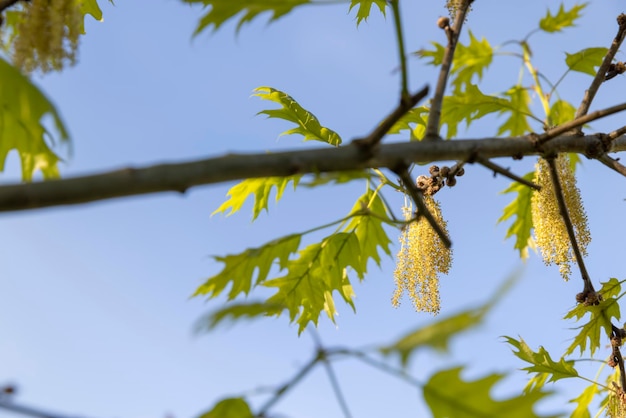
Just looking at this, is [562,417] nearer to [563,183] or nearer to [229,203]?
[563,183]

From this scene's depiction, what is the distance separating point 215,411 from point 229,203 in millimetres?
2008

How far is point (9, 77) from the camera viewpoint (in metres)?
1.54

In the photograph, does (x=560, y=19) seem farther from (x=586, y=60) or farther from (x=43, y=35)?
(x=43, y=35)

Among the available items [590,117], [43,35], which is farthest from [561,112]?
[43,35]

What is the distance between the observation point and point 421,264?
3.02 m

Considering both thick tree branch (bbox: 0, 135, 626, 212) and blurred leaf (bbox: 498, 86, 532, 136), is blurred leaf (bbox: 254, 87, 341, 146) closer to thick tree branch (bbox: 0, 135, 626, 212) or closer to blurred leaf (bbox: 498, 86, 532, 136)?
blurred leaf (bbox: 498, 86, 532, 136)

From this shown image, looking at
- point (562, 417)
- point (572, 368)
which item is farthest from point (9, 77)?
point (572, 368)

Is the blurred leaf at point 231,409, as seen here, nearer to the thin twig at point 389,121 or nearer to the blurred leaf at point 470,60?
the thin twig at point 389,121

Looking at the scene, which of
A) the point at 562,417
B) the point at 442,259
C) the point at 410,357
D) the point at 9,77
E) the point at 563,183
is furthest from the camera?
the point at 563,183

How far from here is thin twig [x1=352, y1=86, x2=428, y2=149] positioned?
4.99 ft

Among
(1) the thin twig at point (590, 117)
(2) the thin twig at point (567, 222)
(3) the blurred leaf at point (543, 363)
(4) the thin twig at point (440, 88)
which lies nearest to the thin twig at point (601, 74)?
(2) the thin twig at point (567, 222)

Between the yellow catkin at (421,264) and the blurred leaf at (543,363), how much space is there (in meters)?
0.58

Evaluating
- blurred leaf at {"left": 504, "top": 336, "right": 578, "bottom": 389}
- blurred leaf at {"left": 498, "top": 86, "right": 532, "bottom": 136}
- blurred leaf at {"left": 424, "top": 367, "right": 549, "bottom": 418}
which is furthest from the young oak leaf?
blurred leaf at {"left": 424, "top": 367, "right": 549, "bottom": 418}

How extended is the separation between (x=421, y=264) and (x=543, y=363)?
0.88 meters
